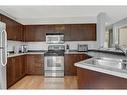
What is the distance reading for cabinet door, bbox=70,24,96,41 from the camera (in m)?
6.58

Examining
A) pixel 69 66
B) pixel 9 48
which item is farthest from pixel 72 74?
pixel 9 48

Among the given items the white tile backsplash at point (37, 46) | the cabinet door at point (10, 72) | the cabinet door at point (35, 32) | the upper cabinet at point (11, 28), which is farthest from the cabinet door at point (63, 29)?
the cabinet door at point (10, 72)

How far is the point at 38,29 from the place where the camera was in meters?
6.65

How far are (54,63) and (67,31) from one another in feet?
4.33

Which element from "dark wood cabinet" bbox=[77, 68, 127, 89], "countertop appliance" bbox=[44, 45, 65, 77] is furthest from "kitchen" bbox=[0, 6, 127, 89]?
"dark wood cabinet" bbox=[77, 68, 127, 89]

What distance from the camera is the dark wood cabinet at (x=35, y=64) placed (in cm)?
632

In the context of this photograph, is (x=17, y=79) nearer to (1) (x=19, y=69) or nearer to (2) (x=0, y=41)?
(1) (x=19, y=69)

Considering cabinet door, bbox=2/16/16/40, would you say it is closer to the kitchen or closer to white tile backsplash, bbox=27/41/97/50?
the kitchen

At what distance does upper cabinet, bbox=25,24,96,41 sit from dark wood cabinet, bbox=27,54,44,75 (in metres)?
0.74

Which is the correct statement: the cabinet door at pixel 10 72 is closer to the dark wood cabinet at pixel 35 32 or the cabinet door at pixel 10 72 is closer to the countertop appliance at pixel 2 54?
the countertop appliance at pixel 2 54

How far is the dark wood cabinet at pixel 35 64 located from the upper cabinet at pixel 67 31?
743mm

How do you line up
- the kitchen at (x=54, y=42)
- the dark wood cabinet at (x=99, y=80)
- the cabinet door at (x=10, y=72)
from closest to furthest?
1. the dark wood cabinet at (x=99, y=80)
2. the cabinet door at (x=10, y=72)
3. the kitchen at (x=54, y=42)

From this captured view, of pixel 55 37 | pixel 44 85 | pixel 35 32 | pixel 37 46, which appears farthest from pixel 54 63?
pixel 44 85
